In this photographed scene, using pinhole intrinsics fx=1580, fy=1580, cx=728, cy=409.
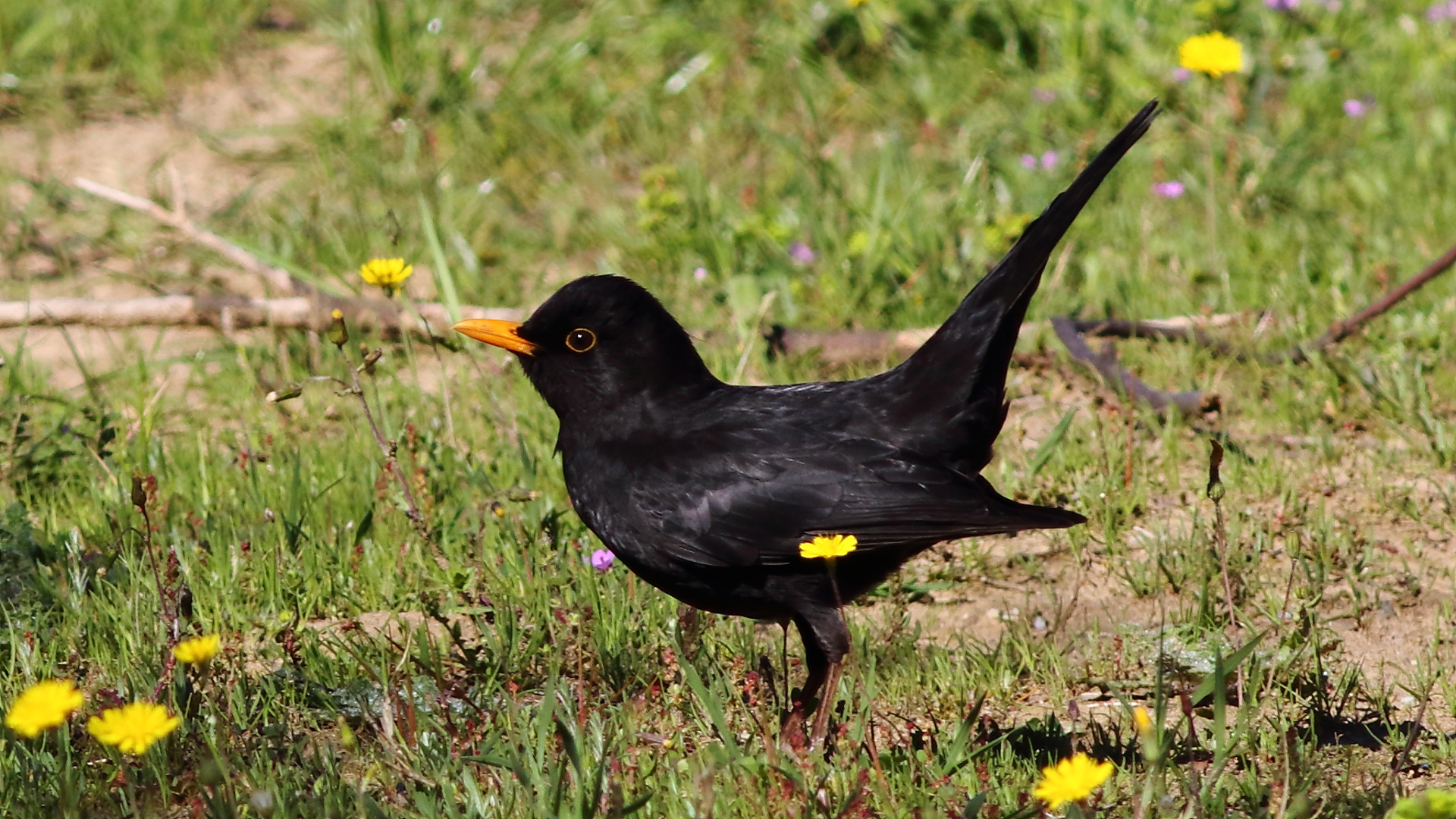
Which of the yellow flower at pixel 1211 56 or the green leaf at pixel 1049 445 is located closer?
the green leaf at pixel 1049 445

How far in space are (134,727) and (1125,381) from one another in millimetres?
3865

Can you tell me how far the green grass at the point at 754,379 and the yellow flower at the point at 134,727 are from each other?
33 centimetres

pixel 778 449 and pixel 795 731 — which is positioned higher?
pixel 778 449

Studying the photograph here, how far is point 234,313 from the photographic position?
6.26m

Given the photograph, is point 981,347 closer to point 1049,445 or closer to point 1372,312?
point 1049,445

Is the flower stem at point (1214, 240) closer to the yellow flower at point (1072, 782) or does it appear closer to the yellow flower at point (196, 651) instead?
the yellow flower at point (1072, 782)

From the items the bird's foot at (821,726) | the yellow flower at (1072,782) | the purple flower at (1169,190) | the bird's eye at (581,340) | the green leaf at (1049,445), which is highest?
the purple flower at (1169,190)

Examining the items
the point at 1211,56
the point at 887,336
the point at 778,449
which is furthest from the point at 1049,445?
the point at 1211,56

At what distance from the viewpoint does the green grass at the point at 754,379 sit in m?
3.69

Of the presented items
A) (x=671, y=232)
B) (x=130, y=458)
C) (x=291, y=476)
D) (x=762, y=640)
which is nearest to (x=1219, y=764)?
(x=762, y=640)

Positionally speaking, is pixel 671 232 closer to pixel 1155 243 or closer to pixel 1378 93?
pixel 1155 243

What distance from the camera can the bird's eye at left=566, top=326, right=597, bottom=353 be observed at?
4.37 metres

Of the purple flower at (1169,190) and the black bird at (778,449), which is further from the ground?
the purple flower at (1169,190)

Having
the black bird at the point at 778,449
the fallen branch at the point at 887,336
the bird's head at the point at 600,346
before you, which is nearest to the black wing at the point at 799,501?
the black bird at the point at 778,449
